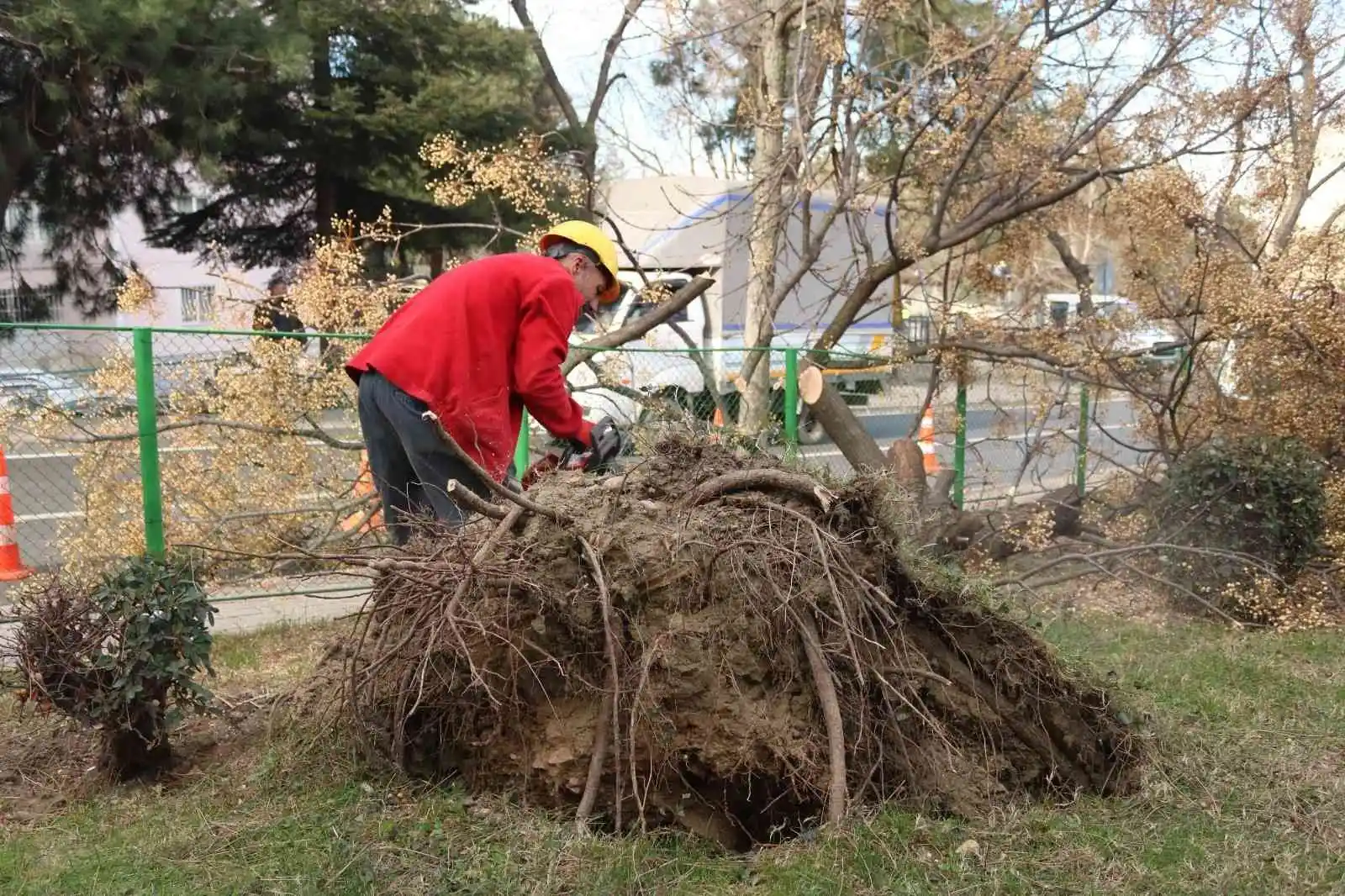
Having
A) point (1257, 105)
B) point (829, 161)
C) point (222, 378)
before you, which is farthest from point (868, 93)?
point (222, 378)

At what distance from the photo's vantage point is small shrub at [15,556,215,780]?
3770 millimetres

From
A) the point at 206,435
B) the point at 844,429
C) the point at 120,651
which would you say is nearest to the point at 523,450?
the point at 206,435

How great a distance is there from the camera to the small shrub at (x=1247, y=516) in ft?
21.1

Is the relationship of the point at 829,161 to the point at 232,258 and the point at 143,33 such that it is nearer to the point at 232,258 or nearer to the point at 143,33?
the point at 143,33

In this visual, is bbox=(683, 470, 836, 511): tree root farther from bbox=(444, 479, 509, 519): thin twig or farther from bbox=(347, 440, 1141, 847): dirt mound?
bbox=(444, 479, 509, 519): thin twig

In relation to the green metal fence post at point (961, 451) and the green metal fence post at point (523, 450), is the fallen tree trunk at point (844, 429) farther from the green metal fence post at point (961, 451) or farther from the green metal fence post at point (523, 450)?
the green metal fence post at point (523, 450)

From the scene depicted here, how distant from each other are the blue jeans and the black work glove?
1.57 feet

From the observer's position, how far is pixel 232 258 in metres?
17.7

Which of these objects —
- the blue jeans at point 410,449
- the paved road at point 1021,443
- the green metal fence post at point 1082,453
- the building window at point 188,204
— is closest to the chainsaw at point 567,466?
the blue jeans at point 410,449

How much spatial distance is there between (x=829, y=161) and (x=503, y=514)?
6.15m

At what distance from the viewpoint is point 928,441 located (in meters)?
9.28

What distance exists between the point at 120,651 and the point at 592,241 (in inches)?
87.2

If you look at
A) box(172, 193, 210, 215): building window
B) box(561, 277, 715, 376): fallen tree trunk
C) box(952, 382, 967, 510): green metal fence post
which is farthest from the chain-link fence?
box(172, 193, 210, 215): building window

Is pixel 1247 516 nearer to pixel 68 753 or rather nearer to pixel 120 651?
pixel 120 651
